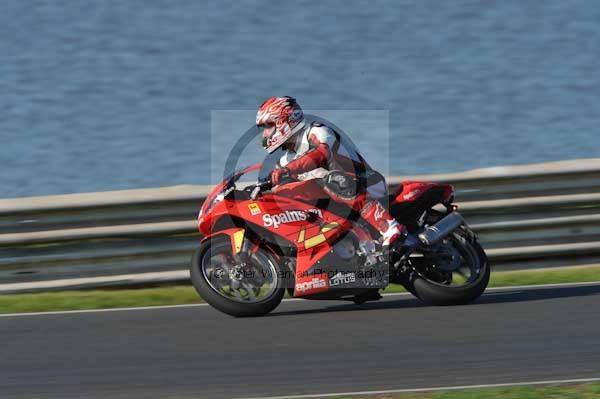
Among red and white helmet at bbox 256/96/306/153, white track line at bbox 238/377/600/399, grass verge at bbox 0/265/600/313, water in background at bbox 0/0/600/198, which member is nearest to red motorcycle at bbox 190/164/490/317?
red and white helmet at bbox 256/96/306/153

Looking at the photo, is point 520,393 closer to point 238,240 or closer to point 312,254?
point 312,254

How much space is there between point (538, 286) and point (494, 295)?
0.68m

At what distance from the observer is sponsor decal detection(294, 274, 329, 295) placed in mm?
7938

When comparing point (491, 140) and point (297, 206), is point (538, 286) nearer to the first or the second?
point (297, 206)

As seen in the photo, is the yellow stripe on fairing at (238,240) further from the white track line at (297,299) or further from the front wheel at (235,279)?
the white track line at (297,299)

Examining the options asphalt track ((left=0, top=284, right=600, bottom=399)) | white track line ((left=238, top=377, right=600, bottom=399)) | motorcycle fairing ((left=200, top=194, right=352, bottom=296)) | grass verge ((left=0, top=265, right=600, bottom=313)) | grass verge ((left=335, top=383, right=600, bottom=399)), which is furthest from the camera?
grass verge ((left=0, top=265, right=600, bottom=313))

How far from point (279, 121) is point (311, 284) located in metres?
1.28

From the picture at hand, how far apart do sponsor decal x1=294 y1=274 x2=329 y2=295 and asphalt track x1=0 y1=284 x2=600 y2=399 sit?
0.23m

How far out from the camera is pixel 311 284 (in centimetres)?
795

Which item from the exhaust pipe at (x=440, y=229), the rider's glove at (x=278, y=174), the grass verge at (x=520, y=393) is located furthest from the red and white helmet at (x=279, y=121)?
the grass verge at (x=520, y=393)

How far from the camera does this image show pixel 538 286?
933cm

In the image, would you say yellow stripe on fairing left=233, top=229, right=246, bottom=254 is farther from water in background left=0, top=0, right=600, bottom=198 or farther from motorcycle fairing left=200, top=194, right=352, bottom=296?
water in background left=0, top=0, right=600, bottom=198

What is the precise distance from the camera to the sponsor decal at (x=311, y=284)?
26.0 ft

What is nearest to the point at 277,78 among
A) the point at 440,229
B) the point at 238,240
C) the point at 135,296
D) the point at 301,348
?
the point at 135,296
